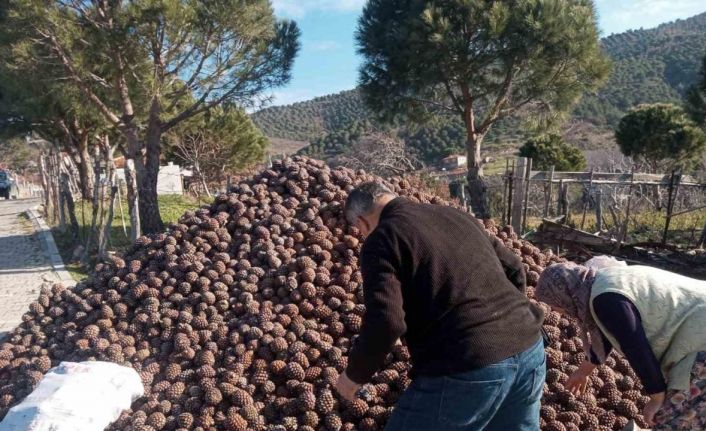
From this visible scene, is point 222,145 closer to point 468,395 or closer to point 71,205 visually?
point 71,205

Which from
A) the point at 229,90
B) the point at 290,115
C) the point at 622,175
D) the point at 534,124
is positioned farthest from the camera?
the point at 290,115

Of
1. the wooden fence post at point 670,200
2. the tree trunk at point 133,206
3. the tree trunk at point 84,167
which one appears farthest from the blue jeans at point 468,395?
the tree trunk at point 84,167

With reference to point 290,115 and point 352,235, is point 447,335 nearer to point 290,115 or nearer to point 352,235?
point 352,235

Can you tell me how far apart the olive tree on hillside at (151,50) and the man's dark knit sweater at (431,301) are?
729 centimetres

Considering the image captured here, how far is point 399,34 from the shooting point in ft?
40.5

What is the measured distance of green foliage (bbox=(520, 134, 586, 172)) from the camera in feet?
64.3

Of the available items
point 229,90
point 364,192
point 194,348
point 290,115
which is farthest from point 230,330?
point 290,115

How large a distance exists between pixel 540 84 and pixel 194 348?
11.0m

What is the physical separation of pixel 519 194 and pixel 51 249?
806cm

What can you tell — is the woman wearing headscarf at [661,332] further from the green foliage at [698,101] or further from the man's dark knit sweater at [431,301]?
the green foliage at [698,101]

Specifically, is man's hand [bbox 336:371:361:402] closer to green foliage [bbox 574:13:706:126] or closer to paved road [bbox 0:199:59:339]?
paved road [bbox 0:199:59:339]

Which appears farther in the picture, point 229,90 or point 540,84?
point 540,84

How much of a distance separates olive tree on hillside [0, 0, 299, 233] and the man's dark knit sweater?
7.29 meters

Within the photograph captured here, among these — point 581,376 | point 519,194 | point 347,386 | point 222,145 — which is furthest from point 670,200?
point 222,145
